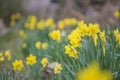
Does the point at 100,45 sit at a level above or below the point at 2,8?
below

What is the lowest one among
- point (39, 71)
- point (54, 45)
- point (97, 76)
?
point (97, 76)

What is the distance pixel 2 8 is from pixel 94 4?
340 centimetres

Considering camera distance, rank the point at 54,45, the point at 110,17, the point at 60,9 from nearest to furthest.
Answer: the point at 54,45 < the point at 110,17 < the point at 60,9

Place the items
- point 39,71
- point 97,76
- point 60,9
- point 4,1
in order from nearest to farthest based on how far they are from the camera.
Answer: point 97,76 < point 39,71 < point 4,1 < point 60,9

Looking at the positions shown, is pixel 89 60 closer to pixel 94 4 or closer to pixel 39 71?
pixel 39 71

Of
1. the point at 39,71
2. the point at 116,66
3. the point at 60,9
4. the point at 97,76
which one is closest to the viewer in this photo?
the point at 97,76

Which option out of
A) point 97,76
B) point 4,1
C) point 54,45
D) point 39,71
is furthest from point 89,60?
point 4,1

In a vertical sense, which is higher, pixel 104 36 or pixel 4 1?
pixel 4 1

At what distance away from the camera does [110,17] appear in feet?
25.7

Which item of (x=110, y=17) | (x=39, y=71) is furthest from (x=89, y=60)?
(x=110, y=17)

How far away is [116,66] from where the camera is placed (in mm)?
3186

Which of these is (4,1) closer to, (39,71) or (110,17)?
(110,17)

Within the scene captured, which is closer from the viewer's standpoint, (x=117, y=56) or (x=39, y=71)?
(x=117, y=56)

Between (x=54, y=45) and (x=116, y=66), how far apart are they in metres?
2.02
